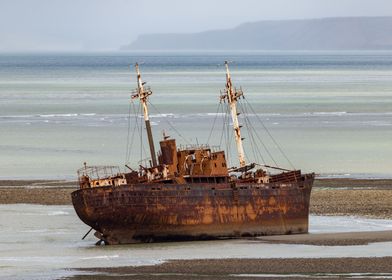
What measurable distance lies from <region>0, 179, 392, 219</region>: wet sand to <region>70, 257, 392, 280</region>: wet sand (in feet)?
37.9

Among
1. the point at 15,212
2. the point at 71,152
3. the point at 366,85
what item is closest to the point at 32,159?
the point at 71,152

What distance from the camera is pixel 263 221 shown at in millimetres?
46844

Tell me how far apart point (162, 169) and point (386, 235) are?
8.28 metres

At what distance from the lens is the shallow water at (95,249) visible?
40.2 metres

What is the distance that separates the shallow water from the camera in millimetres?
40156

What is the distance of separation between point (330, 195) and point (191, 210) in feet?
43.8

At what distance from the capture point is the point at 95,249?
145 ft

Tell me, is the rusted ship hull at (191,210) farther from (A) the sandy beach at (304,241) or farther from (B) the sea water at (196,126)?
(B) the sea water at (196,126)

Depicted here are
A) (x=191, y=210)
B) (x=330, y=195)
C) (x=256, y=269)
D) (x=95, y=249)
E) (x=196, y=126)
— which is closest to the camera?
(x=256, y=269)

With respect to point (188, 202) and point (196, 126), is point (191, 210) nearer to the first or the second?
point (188, 202)

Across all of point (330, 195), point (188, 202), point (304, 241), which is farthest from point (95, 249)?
point (330, 195)

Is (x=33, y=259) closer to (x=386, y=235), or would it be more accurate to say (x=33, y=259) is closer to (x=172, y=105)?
(x=386, y=235)

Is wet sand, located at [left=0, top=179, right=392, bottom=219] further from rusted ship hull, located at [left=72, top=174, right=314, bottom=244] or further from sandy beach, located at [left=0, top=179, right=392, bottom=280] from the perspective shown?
rusted ship hull, located at [left=72, top=174, right=314, bottom=244]

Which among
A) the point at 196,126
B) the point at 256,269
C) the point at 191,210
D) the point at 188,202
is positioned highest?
the point at 196,126
